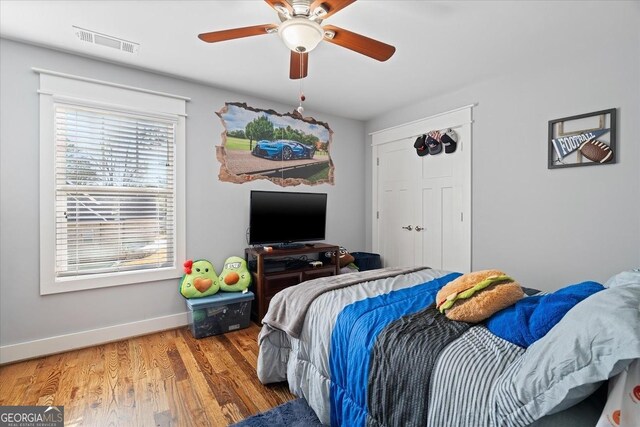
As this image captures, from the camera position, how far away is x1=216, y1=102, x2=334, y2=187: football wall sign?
3365 mm

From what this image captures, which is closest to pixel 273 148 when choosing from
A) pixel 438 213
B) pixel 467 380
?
pixel 438 213

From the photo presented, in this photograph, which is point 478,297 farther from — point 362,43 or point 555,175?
point 555,175

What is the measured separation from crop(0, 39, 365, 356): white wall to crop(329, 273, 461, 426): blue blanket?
2.13 m

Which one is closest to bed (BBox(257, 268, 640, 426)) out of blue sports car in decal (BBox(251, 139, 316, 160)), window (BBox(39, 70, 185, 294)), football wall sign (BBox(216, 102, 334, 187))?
window (BBox(39, 70, 185, 294))

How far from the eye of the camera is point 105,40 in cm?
234

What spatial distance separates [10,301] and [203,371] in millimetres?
1672

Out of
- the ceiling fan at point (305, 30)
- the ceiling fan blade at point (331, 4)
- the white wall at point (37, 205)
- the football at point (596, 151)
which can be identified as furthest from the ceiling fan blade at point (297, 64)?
the football at point (596, 151)

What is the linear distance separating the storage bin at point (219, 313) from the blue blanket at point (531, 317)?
2.32 m

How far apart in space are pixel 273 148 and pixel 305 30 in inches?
81.5

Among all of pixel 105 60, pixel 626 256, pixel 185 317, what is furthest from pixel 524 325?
pixel 105 60

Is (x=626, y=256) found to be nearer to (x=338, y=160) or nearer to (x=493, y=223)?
(x=493, y=223)

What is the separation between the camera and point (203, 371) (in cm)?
223

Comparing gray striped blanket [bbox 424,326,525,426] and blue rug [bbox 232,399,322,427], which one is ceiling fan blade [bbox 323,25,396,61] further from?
blue rug [bbox 232,399,322,427]

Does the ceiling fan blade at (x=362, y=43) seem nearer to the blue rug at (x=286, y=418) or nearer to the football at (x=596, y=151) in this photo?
the football at (x=596, y=151)
